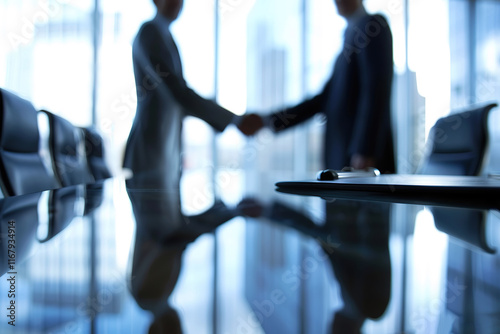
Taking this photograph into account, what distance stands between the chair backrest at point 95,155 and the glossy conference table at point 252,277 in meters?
1.57

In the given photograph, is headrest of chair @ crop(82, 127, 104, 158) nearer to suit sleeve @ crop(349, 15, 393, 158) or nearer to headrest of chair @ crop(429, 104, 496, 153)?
suit sleeve @ crop(349, 15, 393, 158)

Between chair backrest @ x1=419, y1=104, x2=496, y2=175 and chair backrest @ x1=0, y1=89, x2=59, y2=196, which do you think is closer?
chair backrest @ x1=0, y1=89, x2=59, y2=196

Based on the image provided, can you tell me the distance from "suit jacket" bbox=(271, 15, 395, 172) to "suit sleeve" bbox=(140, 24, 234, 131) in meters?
0.57

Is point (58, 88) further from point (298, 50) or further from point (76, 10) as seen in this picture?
point (298, 50)

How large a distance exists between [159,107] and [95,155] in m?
0.53

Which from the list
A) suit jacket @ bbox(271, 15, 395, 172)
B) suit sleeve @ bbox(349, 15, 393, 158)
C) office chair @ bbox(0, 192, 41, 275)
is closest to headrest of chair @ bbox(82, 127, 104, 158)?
suit jacket @ bbox(271, 15, 395, 172)

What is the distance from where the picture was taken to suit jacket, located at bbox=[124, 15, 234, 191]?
4.68ft

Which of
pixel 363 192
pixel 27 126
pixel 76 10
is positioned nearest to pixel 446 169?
pixel 363 192

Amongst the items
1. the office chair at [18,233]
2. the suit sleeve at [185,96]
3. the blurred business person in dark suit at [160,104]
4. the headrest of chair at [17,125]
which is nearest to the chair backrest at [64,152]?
the headrest of chair at [17,125]

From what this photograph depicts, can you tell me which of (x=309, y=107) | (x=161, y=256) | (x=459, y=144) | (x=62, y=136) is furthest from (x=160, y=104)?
(x=161, y=256)

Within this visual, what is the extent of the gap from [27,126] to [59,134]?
0.27m

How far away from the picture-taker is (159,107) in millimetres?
1588

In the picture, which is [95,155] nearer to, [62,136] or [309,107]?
[62,136]

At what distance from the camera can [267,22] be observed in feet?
13.6
